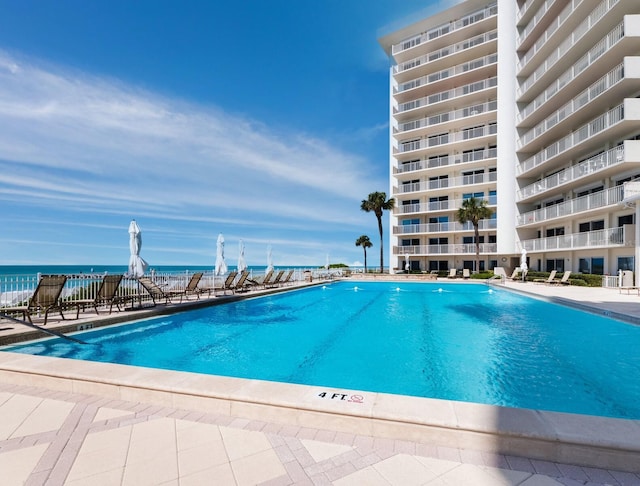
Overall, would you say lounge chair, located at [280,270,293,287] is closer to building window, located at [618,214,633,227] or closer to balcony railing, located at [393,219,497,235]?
balcony railing, located at [393,219,497,235]

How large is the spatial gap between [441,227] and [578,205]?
10.8 metres

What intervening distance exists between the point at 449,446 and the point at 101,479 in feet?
8.08

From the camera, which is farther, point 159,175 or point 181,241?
point 181,241

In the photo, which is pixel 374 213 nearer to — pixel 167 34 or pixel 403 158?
pixel 403 158

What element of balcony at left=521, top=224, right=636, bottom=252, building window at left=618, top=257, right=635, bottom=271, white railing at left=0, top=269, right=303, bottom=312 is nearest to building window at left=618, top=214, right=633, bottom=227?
balcony at left=521, top=224, right=636, bottom=252

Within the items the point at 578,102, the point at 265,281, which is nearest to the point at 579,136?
the point at 578,102

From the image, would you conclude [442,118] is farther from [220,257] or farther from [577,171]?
[220,257]

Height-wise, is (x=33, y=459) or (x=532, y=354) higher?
(x=33, y=459)

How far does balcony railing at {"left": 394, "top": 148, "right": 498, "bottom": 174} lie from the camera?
27.5 meters

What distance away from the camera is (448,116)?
95.0ft

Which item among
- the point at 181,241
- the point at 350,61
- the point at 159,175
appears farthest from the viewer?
the point at 181,241

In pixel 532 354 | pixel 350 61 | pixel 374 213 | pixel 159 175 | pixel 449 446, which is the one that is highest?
pixel 350 61

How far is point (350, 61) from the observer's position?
2442cm

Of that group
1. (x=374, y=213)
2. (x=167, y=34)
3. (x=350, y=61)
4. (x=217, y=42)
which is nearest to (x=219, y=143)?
(x=217, y=42)
